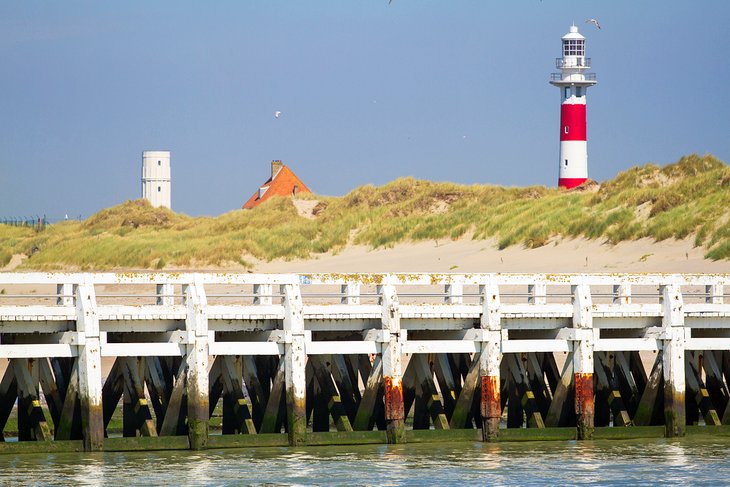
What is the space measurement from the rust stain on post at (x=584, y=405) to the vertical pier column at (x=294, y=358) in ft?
12.7

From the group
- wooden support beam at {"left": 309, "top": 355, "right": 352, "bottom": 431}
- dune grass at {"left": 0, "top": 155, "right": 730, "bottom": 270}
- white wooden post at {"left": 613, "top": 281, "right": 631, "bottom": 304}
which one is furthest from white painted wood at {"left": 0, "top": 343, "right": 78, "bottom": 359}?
dune grass at {"left": 0, "top": 155, "right": 730, "bottom": 270}

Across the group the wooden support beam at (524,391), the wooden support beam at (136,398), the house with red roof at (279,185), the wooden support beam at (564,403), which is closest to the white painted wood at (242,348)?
the wooden support beam at (136,398)

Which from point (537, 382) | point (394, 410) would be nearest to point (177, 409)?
point (394, 410)

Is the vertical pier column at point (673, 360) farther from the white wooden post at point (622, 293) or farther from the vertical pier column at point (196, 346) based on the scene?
the vertical pier column at point (196, 346)

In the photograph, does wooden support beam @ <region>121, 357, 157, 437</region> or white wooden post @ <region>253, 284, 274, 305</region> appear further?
white wooden post @ <region>253, 284, 274, 305</region>

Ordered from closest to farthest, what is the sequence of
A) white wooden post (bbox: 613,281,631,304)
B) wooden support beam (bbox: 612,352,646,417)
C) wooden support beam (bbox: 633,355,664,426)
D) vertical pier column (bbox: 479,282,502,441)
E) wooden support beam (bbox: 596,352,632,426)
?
1. vertical pier column (bbox: 479,282,502,441)
2. wooden support beam (bbox: 633,355,664,426)
3. white wooden post (bbox: 613,281,631,304)
4. wooden support beam (bbox: 596,352,632,426)
5. wooden support beam (bbox: 612,352,646,417)

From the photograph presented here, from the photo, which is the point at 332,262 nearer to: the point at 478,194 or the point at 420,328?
the point at 478,194

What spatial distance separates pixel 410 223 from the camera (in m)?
55.8

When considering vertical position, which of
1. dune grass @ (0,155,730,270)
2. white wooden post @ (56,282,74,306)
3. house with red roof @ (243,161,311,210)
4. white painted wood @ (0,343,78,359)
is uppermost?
house with red roof @ (243,161,311,210)

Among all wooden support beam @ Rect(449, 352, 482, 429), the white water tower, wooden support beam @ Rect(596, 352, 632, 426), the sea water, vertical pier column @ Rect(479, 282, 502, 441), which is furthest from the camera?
the white water tower

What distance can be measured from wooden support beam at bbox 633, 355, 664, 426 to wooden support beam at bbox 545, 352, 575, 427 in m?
1.11

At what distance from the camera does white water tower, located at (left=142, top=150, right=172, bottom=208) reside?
382 feet

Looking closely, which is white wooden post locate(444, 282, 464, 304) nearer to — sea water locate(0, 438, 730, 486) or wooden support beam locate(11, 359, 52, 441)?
sea water locate(0, 438, 730, 486)

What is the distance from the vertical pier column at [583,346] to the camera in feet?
70.0
